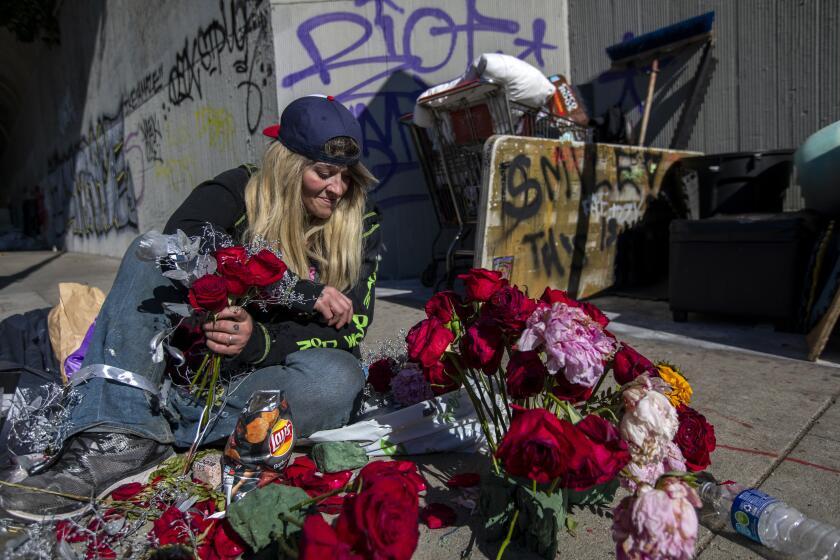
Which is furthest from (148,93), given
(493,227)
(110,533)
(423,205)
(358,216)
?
(110,533)

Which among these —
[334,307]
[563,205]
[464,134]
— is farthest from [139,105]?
[334,307]

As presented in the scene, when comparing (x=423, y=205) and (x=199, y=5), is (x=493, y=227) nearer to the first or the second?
(x=423, y=205)

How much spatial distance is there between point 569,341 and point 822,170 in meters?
2.85

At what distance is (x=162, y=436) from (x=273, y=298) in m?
0.53

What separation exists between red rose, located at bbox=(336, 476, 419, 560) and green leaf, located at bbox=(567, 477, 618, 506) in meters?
0.59

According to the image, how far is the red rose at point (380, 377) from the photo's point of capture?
230 centimetres

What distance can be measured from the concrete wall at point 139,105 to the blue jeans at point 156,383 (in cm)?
447

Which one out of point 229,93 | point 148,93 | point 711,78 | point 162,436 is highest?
point 148,93

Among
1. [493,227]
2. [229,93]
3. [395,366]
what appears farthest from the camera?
[229,93]

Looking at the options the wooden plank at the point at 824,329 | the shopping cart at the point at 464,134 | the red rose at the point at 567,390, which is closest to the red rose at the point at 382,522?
the red rose at the point at 567,390

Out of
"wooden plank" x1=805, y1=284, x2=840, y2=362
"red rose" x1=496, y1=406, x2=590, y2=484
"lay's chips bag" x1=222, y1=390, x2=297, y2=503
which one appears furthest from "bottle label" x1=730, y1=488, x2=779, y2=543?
"wooden plank" x1=805, y1=284, x2=840, y2=362

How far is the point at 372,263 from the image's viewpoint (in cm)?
228

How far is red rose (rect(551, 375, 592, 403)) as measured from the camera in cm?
119

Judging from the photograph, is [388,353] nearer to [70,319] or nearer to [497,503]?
[70,319]
